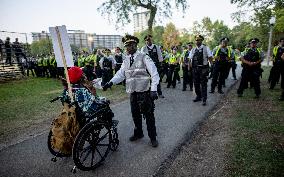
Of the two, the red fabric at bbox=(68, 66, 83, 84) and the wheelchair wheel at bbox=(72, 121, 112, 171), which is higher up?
the red fabric at bbox=(68, 66, 83, 84)

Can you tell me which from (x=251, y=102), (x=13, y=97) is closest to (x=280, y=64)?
(x=251, y=102)

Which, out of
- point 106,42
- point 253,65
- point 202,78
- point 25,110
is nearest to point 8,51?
point 25,110

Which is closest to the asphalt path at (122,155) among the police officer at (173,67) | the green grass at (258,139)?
the green grass at (258,139)

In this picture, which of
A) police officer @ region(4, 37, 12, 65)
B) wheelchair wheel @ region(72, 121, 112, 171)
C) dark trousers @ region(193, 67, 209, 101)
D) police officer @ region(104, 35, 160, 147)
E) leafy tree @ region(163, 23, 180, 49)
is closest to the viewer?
wheelchair wheel @ region(72, 121, 112, 171)

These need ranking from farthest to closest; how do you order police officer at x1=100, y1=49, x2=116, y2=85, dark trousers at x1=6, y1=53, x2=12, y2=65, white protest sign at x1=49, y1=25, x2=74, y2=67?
dark trousers at x1=6, y1=53, x2=12, y2=65 < police officer at x1=100, y1=49, x2=116, y2=85 < white protest sign at x1=49, y1=25, x2=74, y2=67

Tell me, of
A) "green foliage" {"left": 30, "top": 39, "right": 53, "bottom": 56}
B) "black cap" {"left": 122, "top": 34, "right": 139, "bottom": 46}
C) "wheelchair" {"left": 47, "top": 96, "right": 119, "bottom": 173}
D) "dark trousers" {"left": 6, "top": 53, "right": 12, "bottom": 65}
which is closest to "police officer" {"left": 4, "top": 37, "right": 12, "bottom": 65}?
"dark trousers" {"left": 6, "top": 53, "right": 12, "bottom": 65}

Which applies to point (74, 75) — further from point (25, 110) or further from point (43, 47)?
point (43, 47)

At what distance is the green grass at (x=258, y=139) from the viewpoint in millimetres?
3822

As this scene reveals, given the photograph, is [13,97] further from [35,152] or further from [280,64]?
[280,64]

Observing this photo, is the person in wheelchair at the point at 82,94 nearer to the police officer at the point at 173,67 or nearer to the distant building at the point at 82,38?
the distant building at the point at 82,38

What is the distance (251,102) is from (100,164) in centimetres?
618

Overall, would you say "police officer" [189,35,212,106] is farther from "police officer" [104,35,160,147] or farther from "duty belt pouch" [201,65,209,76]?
"police officer" [104,35,160,147]

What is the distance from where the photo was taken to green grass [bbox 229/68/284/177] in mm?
3822

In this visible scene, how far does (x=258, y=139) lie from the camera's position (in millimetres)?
4984
